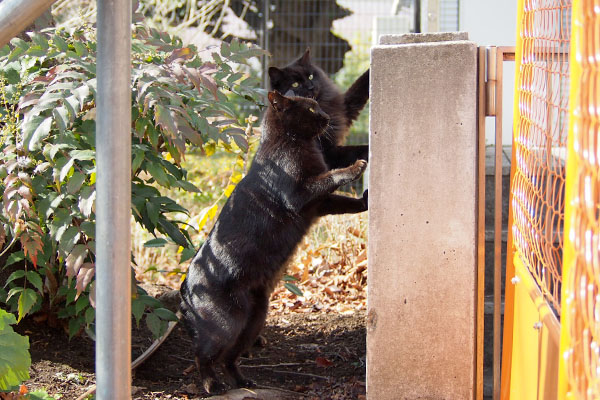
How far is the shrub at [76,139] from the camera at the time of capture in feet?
9.29

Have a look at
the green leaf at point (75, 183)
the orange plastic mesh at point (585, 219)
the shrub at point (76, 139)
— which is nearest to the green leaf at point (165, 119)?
the shrub at point (76, 139)

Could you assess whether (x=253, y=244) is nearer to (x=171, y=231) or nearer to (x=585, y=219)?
(x=171, y=231)

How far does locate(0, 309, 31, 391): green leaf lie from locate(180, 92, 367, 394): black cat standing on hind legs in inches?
43.1

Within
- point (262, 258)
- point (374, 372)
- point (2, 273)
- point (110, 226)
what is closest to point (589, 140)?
point (110, 226)

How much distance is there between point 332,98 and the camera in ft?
13.7

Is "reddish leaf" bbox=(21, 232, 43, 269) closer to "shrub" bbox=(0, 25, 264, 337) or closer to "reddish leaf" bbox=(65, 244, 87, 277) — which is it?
"shrub" bbox=(0, 25, 264, 337)

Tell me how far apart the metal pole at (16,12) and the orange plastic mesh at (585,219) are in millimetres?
1131

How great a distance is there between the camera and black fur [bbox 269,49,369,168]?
3738 millimetres

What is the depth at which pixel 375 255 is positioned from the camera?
8.64 ft

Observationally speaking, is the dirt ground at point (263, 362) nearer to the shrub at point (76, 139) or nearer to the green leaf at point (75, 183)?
the shrub at point (76, 139)

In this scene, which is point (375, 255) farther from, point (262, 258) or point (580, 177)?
point (580, 177)

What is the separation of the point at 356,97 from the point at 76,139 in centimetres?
162

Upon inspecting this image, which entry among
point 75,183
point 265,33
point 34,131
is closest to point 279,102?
point 75,183

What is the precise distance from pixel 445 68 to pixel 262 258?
1.43m
